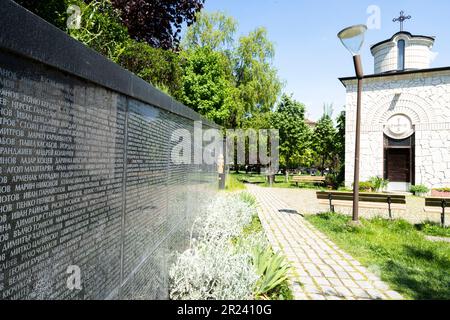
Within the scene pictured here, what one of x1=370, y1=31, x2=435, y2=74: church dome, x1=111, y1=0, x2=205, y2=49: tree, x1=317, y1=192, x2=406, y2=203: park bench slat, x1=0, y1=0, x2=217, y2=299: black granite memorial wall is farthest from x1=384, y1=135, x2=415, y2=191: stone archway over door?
x1=0, y1=0, x2=217, y2=299: black granite memorial wall

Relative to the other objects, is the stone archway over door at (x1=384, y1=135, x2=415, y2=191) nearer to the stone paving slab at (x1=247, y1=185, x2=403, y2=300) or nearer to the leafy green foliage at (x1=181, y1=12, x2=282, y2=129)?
the leafy green foliage at (x1=181, y1=12, x2=282, y2=129)

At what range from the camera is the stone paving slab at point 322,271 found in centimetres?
395

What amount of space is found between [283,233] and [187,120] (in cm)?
351

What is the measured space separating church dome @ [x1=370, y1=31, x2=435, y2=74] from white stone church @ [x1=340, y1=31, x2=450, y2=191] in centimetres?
6

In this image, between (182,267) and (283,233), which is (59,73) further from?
(283,233)

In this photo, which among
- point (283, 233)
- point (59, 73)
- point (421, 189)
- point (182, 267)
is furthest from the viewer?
point (421, 189)

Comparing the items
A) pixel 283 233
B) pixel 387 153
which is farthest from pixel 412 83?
pixel 283 233

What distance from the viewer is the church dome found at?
865 inches

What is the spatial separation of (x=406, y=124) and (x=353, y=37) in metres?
14.5

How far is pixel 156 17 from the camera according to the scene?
8.59 metres

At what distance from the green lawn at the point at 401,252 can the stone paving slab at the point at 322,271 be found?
0.24 meters

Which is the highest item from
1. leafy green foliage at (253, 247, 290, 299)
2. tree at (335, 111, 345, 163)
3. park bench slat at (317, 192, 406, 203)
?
tree at (335, 111, 345, 163)
